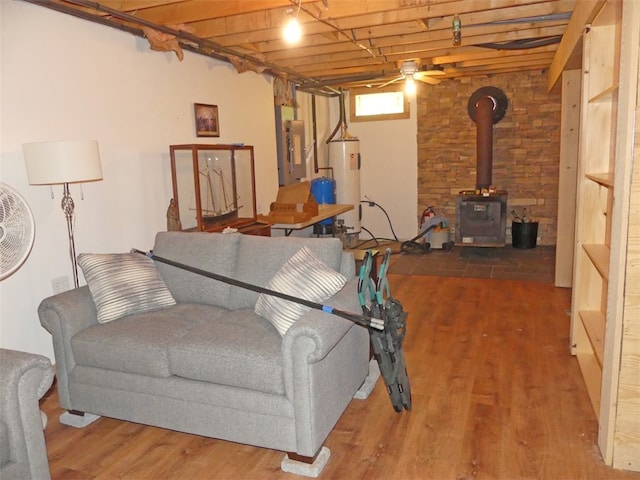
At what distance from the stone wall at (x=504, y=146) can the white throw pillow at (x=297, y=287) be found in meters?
4.78

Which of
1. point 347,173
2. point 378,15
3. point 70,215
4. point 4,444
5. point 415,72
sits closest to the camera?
point 4,444

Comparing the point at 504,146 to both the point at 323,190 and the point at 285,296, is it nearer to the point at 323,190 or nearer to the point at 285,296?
the point at 323,190

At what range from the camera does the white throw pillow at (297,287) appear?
2230mm

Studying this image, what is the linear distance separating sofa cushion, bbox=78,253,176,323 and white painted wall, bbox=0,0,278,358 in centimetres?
48

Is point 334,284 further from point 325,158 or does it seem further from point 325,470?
point 325,158

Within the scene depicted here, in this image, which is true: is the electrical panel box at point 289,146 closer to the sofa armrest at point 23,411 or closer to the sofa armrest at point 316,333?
the sofa armrest at point 316,333

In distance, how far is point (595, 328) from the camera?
2.70 meters

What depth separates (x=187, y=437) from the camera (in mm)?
2334

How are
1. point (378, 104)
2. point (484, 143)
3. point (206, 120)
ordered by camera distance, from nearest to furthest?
1. point (206, 120)
2. point (484, 143)
3. point (378, 104)

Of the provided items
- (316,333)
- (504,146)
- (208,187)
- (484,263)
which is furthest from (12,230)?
(504,146)

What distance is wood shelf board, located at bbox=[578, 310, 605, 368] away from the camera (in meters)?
2.41

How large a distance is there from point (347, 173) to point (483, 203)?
1.83 metres

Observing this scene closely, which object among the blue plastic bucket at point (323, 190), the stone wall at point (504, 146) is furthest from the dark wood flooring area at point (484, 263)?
the blue plastic bucket at point (323, 190)

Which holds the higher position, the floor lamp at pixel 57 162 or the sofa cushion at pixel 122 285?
the floor lamp at pixel 57 162
